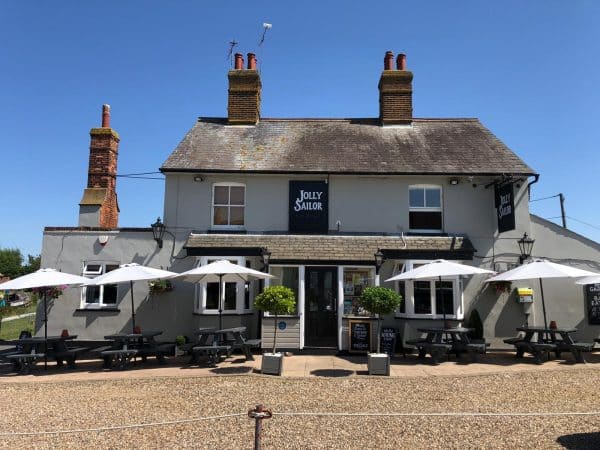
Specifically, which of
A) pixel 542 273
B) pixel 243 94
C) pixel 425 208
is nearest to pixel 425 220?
pixel 425 208

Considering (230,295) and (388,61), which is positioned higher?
(388,61)

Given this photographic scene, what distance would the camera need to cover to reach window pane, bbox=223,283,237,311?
12737 mm

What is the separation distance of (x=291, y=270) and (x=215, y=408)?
629 cm

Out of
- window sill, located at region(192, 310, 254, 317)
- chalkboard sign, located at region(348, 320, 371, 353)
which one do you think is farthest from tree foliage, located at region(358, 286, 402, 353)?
window sill, located at region(192, 310, 254, 317)

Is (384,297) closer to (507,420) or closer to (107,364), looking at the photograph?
(507,420)

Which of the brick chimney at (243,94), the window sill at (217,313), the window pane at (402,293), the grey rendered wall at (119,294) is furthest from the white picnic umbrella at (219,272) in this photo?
the brick chimney at (243,94)

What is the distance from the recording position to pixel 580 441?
5180 mm

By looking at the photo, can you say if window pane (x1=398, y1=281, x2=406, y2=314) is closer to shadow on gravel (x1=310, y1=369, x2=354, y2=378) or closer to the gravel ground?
shadow on gravel (x1=310, y1=369, x2=354, y2=378)

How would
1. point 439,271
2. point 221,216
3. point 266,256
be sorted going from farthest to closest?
point 221,216
point 266,256
point 439,271

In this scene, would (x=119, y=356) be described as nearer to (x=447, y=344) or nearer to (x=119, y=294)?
(x=119, y=294)

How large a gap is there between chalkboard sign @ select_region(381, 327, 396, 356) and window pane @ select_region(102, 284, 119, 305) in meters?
7.86

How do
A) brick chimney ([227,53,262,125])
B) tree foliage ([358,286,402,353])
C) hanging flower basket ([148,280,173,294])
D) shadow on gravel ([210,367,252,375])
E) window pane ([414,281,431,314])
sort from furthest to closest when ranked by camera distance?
1. brick chimney ([227,53,262,125])
2. hanging flower basket ([148,280,173,294])
3. window pane ([414,281,431,314])
4. tree foliage ([358,286,402,353])
5. shadow on gravel ([210,367,252,375])

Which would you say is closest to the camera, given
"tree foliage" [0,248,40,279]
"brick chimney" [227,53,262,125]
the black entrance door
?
the black entrance door

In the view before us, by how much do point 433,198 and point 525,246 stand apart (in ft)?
9.74
